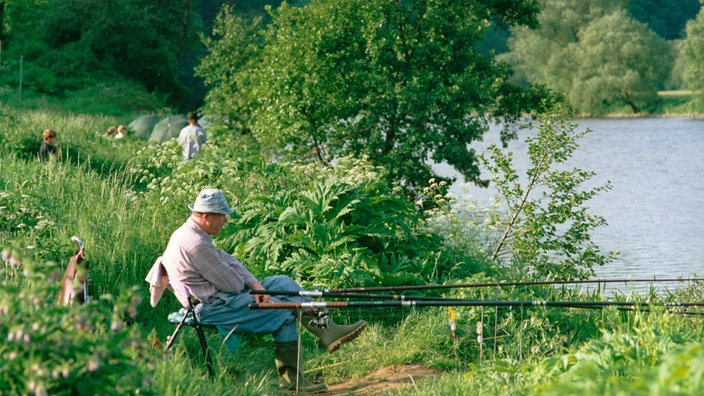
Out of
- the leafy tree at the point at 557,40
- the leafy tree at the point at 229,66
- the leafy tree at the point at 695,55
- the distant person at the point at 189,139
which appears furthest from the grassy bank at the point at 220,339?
the leafy tree at the point at 695,55

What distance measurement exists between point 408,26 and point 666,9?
71.3m

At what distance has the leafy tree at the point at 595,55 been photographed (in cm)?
5300

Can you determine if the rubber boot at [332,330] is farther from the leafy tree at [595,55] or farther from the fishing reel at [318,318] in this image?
the leafy tree at [595,55]

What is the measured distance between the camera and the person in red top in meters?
6.02

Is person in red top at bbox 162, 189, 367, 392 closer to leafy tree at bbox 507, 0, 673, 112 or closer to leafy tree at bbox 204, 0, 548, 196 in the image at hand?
leafy tree at bbox 204, 0, 548, 196

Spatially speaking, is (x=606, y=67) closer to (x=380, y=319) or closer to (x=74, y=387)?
(x=380, y=319)

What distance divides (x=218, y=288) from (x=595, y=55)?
49.7 metres

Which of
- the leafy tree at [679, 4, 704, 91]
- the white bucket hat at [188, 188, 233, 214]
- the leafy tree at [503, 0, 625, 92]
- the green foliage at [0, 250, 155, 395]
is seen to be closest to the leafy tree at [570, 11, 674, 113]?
the leafy tree at [503, 0, 625, 92]

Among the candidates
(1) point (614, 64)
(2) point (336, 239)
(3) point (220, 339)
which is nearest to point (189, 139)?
(2) point (336, 239)

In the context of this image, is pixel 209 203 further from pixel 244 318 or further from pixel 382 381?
pixel 382 381

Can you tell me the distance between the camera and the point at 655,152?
117ft

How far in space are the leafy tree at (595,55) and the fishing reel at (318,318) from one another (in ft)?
Result: 159

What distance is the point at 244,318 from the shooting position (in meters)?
6.07

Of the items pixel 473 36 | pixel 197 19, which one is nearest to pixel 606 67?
pixel 197 19
